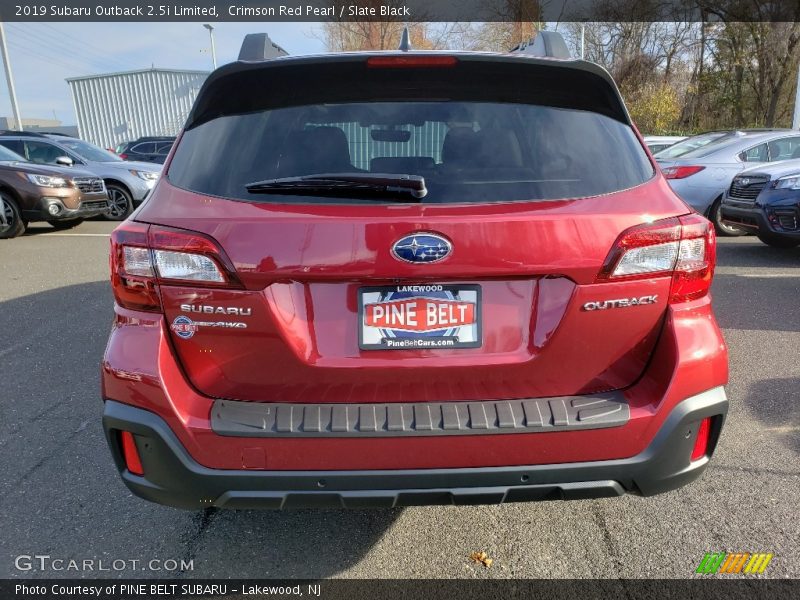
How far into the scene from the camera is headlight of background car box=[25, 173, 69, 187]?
9.03 metres

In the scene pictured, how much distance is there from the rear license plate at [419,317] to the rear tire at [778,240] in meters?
6.53

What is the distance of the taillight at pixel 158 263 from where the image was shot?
5.65 ft

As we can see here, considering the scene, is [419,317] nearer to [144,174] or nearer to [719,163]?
[719,163]

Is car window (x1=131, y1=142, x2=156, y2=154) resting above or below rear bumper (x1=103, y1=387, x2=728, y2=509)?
below

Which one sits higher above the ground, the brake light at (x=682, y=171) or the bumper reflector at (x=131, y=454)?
the bumper reflector at (x=131, y=454)

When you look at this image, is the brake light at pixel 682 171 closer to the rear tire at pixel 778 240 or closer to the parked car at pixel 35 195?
the rear tire at pixel 778 240

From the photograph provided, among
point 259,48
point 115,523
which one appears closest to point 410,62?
point 259,48

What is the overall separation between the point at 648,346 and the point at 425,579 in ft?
3.94

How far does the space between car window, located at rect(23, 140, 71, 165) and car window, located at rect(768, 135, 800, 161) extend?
43.4ft

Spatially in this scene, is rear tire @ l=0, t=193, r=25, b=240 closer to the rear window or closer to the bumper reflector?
the rear window

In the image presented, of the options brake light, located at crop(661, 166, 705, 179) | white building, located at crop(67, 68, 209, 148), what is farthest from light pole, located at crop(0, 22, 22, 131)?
brake light, located at crop(661, 166, 705, 179)
